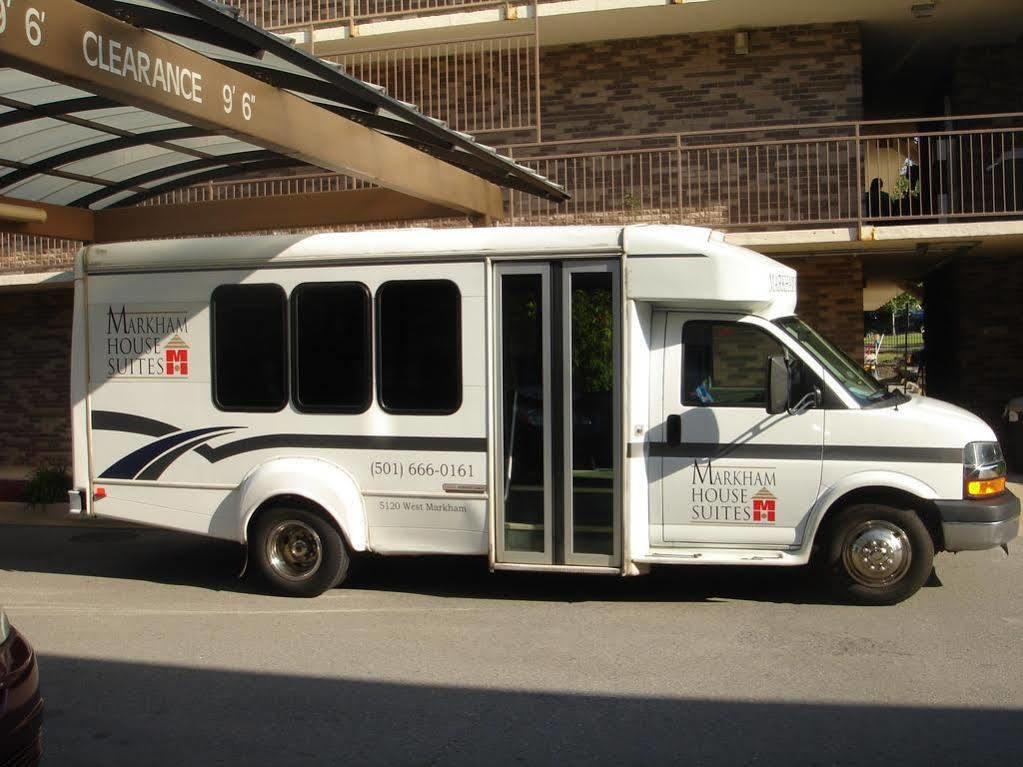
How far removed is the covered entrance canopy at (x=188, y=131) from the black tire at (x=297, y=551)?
2.72 m

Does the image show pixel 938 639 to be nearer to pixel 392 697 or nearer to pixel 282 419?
pixel 392 697

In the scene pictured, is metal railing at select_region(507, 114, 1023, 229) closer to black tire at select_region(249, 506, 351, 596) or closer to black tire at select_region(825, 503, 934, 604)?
black tire at select_region(249, 506, 351, 596)

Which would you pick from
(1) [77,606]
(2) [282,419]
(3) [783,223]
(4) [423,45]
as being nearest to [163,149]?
(2) [282,419]

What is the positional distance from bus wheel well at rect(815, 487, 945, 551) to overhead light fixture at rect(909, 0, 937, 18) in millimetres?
8874

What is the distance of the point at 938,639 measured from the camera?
6754mm

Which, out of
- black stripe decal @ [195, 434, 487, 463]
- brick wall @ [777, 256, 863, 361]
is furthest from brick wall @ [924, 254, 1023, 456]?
black stripe decal @ [195, 434, 487, 463]

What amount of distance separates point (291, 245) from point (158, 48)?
6.47 feet

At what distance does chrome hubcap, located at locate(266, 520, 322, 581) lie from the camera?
822cm

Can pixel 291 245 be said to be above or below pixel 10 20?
below

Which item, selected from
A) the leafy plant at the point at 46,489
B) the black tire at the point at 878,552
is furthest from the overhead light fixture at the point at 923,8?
the leafy plant at the point at 46,489

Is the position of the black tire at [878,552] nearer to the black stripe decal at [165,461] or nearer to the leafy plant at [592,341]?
the leafy plant at [592,341]

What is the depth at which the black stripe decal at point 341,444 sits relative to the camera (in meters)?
7.84

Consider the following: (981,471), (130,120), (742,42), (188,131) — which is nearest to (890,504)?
(981,471)

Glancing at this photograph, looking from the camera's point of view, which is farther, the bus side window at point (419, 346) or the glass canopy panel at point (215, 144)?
the glass canopy panel at point (215, 144)
